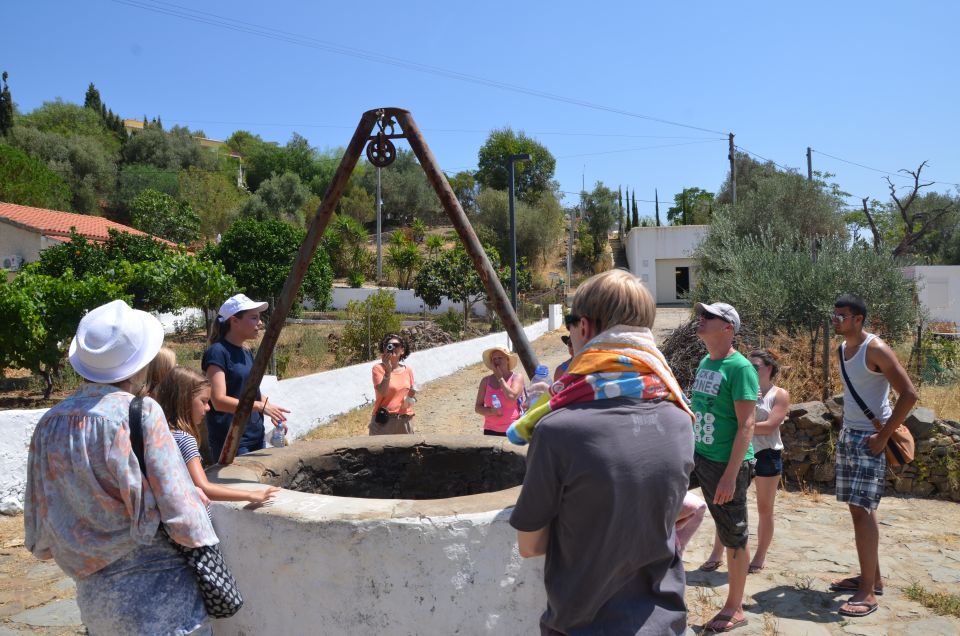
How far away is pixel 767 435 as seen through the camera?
4.19 meters

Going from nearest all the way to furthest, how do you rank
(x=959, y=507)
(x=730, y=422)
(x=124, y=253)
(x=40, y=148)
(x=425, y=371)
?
(x=730, y=422) → (x=959, y=507) → (x=425, y=371) → (x=124, y=253) → (x=40, y=148)

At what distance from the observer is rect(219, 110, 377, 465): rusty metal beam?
3.35m

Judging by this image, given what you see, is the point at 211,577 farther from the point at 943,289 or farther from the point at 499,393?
the point at 943,289

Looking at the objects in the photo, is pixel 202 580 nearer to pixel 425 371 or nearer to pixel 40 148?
pixel 425 371

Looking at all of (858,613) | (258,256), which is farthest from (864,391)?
(258,256)

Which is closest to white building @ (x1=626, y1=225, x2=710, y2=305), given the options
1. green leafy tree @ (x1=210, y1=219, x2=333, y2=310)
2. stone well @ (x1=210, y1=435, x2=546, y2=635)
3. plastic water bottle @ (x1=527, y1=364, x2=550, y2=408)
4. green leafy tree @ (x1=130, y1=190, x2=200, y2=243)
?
green leafy tree @ (x1=210, y1=219, x2=333, y2=310)

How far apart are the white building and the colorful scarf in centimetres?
3456

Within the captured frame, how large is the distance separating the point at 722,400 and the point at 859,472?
3.45 feet

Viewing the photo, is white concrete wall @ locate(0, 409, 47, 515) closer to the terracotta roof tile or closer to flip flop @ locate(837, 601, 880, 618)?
flip flop @ locate(837, 601, 880, 618)

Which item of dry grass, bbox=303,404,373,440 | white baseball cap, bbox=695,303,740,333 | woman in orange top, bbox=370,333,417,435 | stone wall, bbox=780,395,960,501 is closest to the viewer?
white baseball cap, bbox=695,303,740,333

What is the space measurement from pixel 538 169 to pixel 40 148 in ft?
112

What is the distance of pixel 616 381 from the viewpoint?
5.67 ft

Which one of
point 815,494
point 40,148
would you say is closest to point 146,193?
point 40,148

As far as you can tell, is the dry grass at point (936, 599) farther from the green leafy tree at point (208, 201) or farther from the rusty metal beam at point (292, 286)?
the green leafy tree at point (208, 201)
